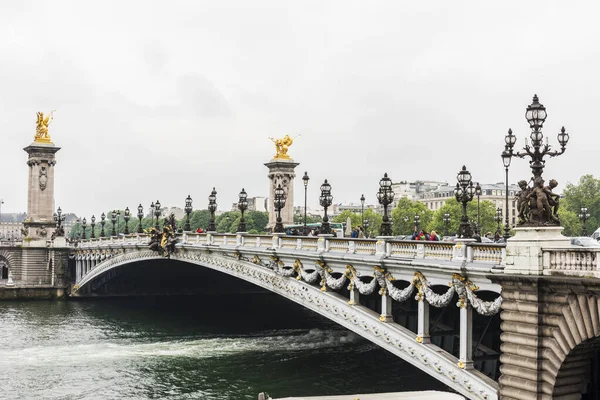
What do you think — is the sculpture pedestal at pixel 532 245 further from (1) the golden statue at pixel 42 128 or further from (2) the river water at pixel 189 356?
(1) the golden statue at pixel 42 128

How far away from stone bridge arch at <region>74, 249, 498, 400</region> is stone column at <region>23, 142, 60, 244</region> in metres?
41.5

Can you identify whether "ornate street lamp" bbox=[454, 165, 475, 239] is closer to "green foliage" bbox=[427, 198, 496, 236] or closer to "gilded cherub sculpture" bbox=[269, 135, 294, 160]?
"gilded cherub sculpture" bbox=[269, 135, 294, 160]

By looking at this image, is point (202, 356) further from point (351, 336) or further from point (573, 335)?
point (573, 335)

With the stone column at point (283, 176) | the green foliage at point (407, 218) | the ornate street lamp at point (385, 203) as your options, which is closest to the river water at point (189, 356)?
the ornate street lamp at point (385, 203)

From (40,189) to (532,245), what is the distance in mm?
76617

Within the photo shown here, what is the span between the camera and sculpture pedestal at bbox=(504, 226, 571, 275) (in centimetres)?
1712

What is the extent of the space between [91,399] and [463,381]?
17980 millimetres

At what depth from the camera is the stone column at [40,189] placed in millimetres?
83562

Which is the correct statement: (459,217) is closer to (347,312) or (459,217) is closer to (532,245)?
(347,312)

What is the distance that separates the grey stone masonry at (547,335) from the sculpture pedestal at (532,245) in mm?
250

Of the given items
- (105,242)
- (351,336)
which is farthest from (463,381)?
(105,242)

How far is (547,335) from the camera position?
55.9 ft

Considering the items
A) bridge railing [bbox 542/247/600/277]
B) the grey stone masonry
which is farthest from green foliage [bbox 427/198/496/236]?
bridge railing [bbox 542/247/600/277]

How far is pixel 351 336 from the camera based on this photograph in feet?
155
